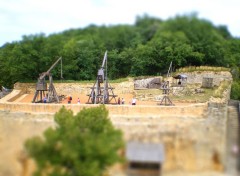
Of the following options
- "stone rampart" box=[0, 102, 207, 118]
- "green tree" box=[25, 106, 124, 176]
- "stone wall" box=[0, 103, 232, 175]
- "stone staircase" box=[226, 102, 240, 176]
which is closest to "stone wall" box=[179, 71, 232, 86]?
"stone rampart" box=[0, 102, 207, 118]

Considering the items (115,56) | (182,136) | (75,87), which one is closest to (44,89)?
(75,87)

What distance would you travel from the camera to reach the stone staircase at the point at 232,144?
53.9 ft

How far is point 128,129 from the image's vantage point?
18734mm

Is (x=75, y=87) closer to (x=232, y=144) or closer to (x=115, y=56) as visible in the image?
(x=115, y=56)

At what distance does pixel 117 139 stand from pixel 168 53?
85.5 feet

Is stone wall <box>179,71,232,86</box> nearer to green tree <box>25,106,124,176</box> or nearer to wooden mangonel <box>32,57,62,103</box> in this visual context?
wooden mangonel <box>32,57,62,103</box>

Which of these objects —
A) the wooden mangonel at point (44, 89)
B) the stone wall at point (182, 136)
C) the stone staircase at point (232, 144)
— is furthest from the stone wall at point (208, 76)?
the stone wall at point (182, 136)

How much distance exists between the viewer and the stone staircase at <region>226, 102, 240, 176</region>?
53.9 ft

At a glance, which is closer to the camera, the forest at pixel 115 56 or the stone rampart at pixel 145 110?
the stone rampart at pixel 145 110

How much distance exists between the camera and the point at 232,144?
59.1 ft

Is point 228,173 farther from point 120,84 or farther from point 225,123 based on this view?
point 120,84

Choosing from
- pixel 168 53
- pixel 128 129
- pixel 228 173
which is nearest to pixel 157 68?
pixel 168 53

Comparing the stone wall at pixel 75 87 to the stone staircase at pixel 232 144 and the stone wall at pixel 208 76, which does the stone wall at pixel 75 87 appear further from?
the stone staircase at pixel 232 144

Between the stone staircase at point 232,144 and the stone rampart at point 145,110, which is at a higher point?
the stone rampart at point 145,110
